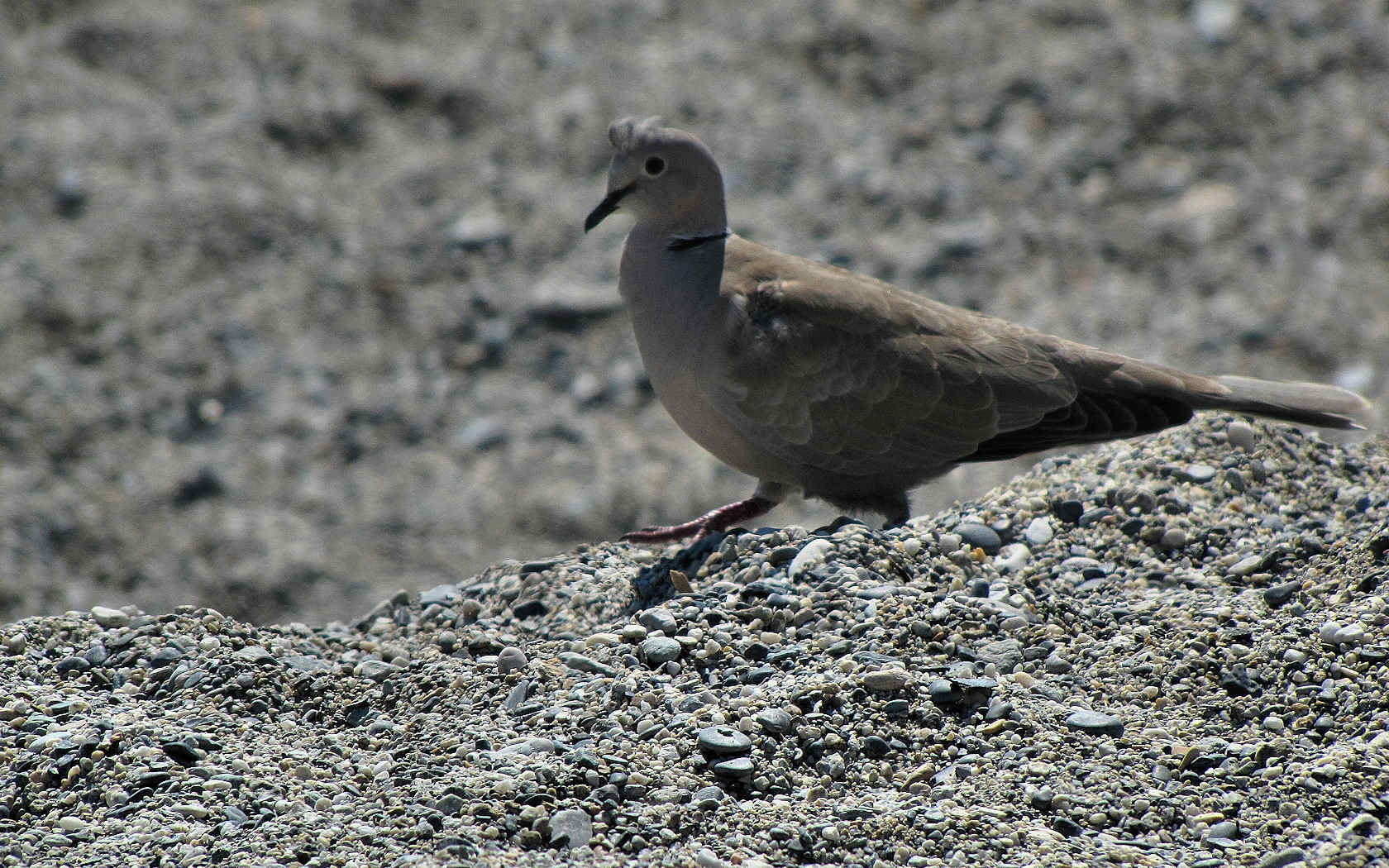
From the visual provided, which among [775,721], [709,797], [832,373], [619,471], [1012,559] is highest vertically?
[832,373]

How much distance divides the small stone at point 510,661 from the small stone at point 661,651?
0.34m

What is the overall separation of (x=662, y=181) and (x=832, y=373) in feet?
2.93

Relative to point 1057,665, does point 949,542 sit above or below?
above

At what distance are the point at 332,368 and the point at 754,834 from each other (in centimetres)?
551

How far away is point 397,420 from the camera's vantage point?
788 cm

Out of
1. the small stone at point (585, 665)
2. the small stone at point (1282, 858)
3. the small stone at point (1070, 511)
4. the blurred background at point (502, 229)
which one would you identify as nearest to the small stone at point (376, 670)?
the small stone at point (585, 665)

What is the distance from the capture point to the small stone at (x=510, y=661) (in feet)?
12.8

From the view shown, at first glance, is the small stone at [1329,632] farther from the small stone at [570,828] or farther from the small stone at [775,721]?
the small stone at [570,828]

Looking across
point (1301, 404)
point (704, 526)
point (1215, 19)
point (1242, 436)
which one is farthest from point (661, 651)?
point (1215, 19)

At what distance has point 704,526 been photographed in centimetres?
523

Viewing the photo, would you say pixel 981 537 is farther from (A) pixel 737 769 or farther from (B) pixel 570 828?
(B) pixel 570 828

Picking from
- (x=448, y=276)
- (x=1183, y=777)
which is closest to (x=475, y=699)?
(x=1183, y=777)

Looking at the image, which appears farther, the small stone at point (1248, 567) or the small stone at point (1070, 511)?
the small stone at point (1070, 511)

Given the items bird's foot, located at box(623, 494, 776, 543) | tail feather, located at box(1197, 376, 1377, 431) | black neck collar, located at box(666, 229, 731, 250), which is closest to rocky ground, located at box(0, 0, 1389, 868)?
tail feather, located at box(1197, 376, 1377, 431)
